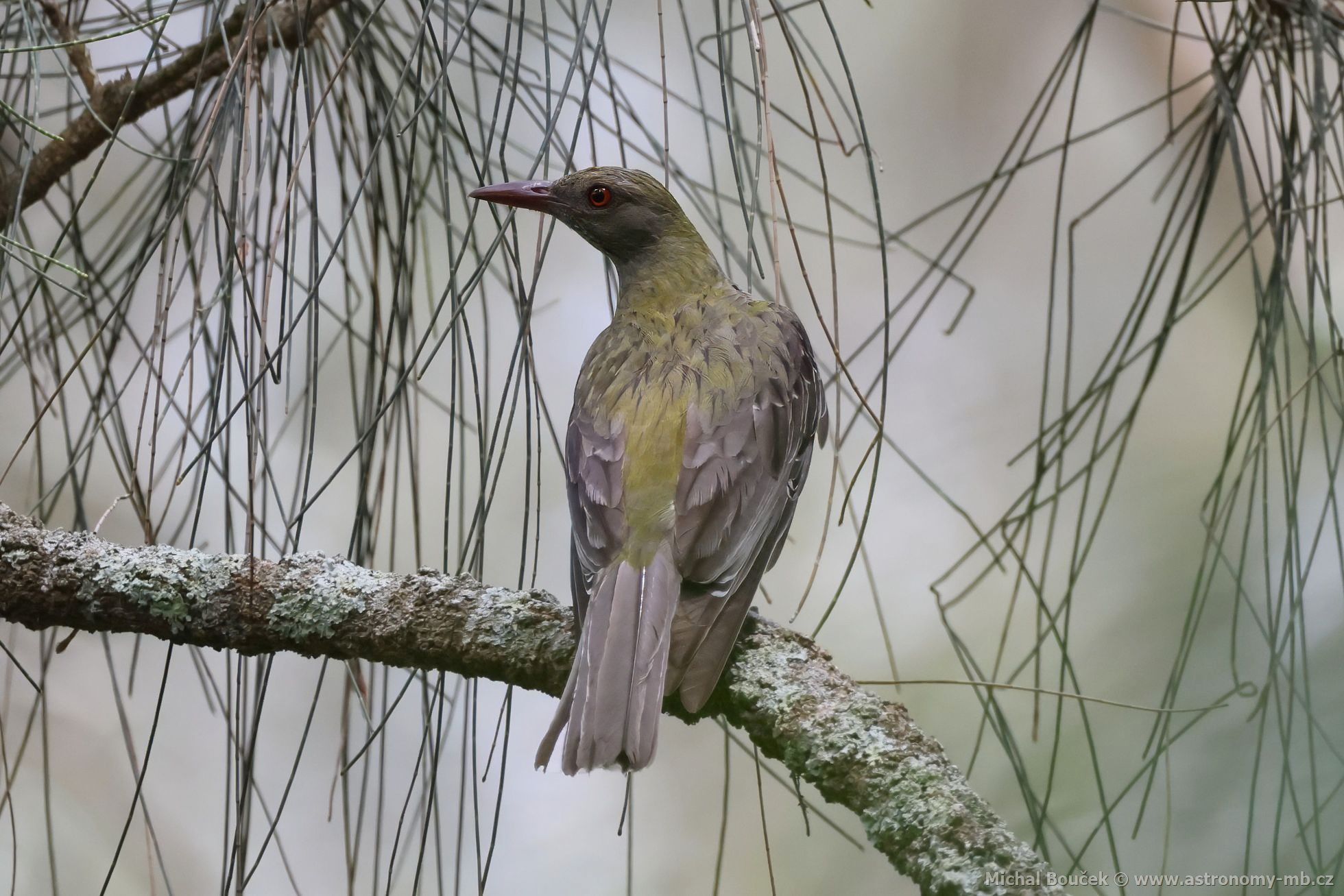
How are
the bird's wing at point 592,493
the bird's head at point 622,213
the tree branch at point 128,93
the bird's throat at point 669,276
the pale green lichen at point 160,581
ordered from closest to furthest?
1. the pale green lichen at point 160,581
2. the bird's wing at point 592,493
3. the tree branch at point 128,93
4. the bird's head at point 622,213
5. the bird's throat at point 669,276

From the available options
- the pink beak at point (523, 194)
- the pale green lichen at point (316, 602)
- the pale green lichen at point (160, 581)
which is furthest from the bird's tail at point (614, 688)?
the pink beak at point (523, 194)

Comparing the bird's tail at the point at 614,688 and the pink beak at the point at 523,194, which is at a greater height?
the pink beak at the point at 523,194

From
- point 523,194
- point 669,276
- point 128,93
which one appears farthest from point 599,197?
point 128,93

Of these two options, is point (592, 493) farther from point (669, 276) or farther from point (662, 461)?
point (669, 276)

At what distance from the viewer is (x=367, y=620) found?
2.12 meters

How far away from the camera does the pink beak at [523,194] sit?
2.51m

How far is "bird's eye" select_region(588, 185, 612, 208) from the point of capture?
10.2ft

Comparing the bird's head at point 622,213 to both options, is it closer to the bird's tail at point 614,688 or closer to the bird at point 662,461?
the bird at point 662,461

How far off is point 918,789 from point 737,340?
1428mm

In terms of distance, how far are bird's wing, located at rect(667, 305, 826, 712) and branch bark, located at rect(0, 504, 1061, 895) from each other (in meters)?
0.07

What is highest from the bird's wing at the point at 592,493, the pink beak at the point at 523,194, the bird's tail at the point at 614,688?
the pink beak at the point at 523,194

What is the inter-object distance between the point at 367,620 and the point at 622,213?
4.95 ft

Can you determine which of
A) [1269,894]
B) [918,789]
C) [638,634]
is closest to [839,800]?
[918,789]

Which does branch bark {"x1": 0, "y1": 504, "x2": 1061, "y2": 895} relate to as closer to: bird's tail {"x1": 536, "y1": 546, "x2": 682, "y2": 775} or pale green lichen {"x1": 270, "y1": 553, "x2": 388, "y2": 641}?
pale green lichen {"x1": 270, "y1": 553, "x2": 388, "y2": 641}
